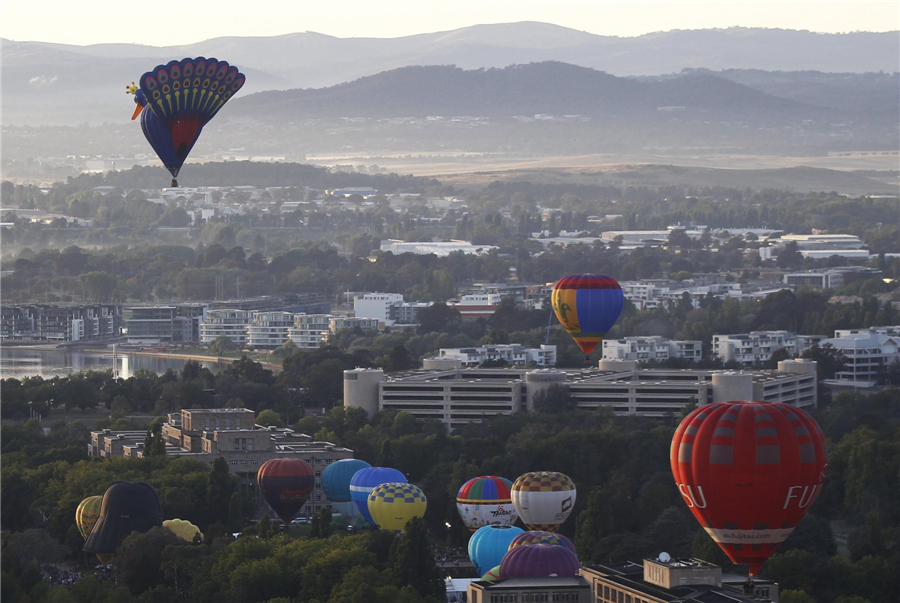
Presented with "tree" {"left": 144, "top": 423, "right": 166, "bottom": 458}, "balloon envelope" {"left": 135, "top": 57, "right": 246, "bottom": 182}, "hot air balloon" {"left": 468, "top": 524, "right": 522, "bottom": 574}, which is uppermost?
"balloon envelope" {"left": 135, "top": 57, "right": 246, "bottom": 182}

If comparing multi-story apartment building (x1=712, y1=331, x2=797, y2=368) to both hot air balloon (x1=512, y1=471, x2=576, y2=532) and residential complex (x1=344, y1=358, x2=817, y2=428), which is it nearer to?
residential complex (x1=344, y1=358, x2=817, y2=428)

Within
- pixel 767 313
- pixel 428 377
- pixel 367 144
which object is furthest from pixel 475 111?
pixel 428 377

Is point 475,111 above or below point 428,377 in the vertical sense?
above

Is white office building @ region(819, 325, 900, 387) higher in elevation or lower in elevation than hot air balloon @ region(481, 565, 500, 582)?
higher

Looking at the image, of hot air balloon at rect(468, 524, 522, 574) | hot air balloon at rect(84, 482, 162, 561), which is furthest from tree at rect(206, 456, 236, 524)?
hot air balloon at rect(468, 524, 522, 574)

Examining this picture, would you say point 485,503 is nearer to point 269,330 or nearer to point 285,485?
point 285,485

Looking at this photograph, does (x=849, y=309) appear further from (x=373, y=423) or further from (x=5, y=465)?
(x=5, y=465)

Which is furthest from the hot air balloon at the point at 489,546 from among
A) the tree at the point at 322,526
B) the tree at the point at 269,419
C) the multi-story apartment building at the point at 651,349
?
the multi-story apartment building at the point at 651,349
